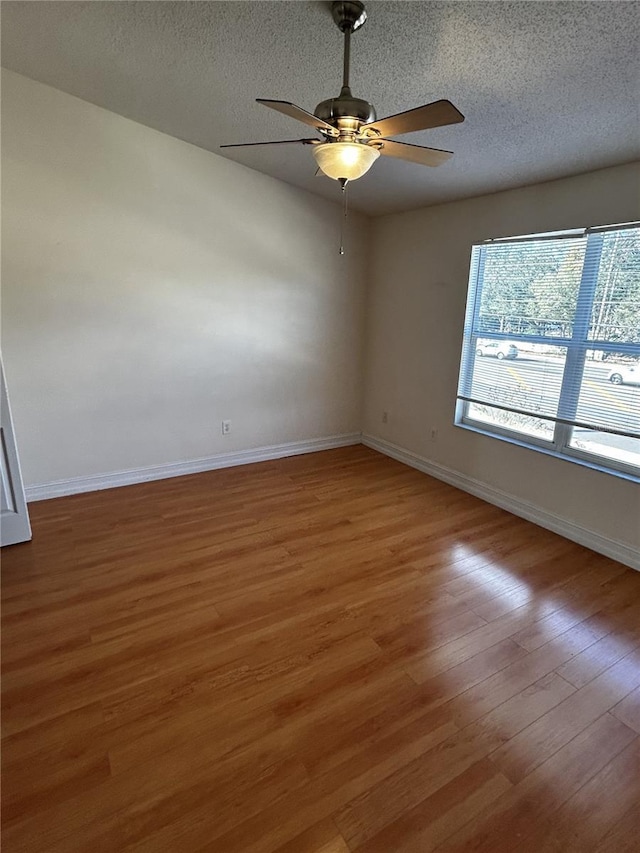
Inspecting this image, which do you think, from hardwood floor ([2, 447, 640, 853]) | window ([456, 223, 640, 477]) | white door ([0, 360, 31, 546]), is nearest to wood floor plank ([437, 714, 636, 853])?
hardwood floor ([2, 447, 640, 853])

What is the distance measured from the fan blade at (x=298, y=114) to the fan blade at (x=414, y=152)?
231 millimetres

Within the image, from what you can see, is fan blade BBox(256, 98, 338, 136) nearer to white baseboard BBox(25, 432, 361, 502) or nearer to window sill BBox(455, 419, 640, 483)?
window sill BBox(455, 419, 640, 483)

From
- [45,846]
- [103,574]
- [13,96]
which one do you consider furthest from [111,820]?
[13,96]

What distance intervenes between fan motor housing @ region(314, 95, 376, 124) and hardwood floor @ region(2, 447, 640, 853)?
2.17 meters

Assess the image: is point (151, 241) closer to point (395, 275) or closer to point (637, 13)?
point (395, 275)

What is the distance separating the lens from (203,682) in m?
1.83

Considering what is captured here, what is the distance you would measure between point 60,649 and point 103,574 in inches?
22.7

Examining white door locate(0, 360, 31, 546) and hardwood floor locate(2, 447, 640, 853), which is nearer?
hardwood floor locate(2, 447, 640, 853)

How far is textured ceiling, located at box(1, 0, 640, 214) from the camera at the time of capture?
1673mm

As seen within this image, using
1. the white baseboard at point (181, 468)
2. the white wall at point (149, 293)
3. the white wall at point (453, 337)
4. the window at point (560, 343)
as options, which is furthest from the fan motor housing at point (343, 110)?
the white baseboard at point (181, 468)

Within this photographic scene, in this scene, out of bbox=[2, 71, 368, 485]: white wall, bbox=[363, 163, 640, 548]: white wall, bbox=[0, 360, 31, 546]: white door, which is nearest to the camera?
bbox=[0, 360, 31, 546]: white door

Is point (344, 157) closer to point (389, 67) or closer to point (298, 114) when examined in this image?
point (298, 114)

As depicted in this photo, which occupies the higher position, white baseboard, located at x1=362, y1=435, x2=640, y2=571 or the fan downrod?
the fan downrod

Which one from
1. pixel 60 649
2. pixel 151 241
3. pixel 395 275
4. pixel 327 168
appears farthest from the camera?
pixel 395 275
